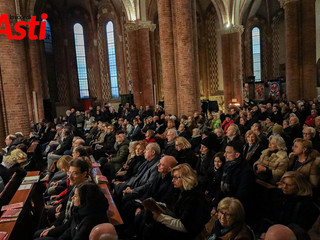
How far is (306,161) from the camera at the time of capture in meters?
4.18

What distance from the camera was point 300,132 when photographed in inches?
283

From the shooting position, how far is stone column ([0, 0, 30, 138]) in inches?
388

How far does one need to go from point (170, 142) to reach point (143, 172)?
144cm

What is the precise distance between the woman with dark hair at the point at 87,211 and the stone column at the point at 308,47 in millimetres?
15722

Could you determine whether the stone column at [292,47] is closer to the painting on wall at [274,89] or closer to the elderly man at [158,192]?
the painting on wall at [274,89]

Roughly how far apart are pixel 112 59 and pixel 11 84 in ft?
48.3

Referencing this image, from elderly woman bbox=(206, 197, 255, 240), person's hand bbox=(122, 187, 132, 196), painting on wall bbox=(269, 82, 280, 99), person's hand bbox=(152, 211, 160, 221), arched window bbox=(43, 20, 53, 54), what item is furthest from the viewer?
painting on wall bbox=(269, 82, 280, 99)

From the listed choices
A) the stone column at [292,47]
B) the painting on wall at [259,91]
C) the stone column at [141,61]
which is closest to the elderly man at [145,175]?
the stone column at [292,47]

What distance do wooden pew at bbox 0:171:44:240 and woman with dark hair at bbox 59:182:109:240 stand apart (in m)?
0.94

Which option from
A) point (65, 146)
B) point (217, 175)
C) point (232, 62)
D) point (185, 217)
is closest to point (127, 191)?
point (217, 175)

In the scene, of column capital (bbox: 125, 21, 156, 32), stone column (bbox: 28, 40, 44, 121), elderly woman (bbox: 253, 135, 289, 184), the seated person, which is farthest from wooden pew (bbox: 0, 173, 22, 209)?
column capital (bbox: 125, 21, 156, 32)

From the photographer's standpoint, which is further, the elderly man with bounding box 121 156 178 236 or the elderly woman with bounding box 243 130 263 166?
the elderly woman with bounding box 243 130 263 166

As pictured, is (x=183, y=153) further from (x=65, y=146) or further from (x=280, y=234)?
(x=65, y=146)

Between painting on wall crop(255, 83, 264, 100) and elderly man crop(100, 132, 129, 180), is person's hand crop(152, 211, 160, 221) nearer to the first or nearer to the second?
elderly man crop(100, 132, 129, 180)
